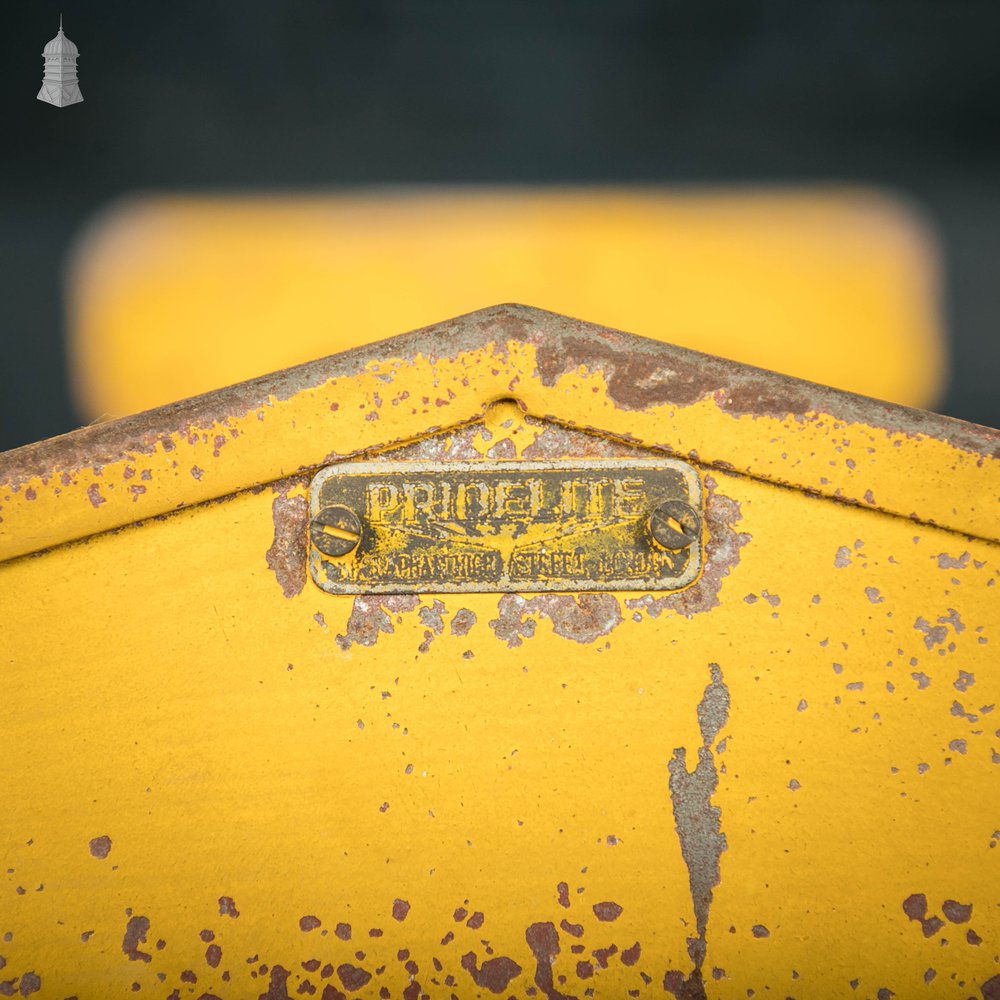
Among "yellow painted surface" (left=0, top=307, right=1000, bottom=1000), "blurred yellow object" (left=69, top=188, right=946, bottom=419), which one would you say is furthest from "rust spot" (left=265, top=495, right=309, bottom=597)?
"blurred yellow object" (left=69, top=188, right=946, bottom=419)

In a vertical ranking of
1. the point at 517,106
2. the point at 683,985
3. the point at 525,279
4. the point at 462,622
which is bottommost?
the point at 683,985

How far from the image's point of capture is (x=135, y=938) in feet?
2.43

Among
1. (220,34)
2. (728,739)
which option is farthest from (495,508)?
(220,34)

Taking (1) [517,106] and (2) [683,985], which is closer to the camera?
(2) [683,985]

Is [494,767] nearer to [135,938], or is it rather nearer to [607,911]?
[607,911]

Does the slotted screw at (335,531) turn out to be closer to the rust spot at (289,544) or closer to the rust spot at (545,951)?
the rust spot at (289,544)

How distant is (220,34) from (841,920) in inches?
84.3

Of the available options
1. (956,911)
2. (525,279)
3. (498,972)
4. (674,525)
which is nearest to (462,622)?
(674,525)

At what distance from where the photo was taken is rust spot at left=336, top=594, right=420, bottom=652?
732mm

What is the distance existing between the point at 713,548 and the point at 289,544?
347mm

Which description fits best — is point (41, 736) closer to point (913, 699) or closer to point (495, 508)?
point (495, 508)

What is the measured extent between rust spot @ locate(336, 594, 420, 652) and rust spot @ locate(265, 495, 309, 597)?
5 centimetres

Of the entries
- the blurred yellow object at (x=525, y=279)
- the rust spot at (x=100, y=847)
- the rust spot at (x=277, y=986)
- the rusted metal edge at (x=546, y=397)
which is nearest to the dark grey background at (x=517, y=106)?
the blurred yellow object at (x=525, y=279)

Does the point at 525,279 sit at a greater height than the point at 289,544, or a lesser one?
greater
